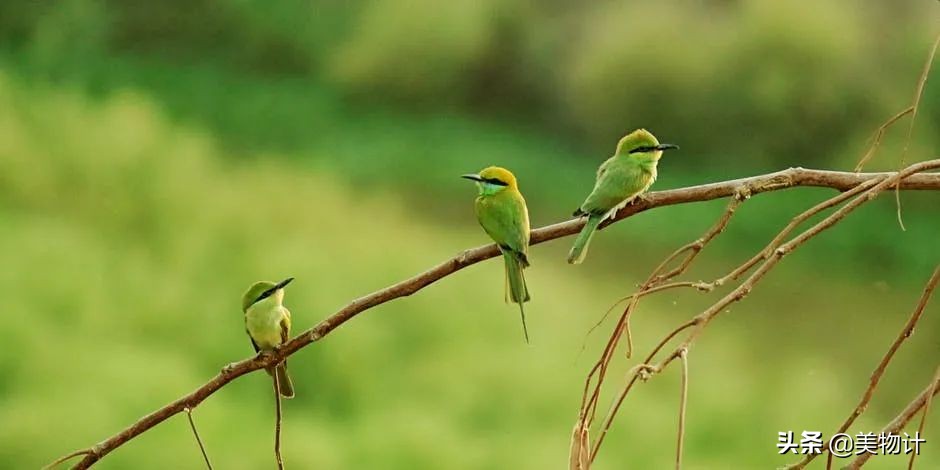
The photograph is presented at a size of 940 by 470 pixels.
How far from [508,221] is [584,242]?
0.26 ft

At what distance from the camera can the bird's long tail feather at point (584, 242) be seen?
992mm

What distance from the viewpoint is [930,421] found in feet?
6.26

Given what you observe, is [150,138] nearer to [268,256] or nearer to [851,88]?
[268,256]

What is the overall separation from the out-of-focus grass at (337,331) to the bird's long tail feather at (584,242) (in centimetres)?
87

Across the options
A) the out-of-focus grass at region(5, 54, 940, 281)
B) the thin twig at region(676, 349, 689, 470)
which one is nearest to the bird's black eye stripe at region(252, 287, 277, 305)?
the thin twig at region(676, 349, 689, 470)

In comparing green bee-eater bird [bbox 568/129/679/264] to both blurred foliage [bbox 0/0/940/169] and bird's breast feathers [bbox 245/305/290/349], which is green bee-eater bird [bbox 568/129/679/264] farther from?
blurred foliage [bbox 0/0/940/169]

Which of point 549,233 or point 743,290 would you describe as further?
point 549,233

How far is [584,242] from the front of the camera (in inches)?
40.5

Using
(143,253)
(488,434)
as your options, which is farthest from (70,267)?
(488,434)

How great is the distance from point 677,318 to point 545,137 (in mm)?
443

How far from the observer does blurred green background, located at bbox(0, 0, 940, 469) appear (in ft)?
5.94

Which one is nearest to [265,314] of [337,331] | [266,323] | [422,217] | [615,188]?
[266,323]

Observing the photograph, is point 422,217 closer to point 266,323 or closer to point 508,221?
point 266,323

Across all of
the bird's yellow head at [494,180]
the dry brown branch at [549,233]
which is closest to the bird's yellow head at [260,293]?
the bird's yellow head at [494,180]
